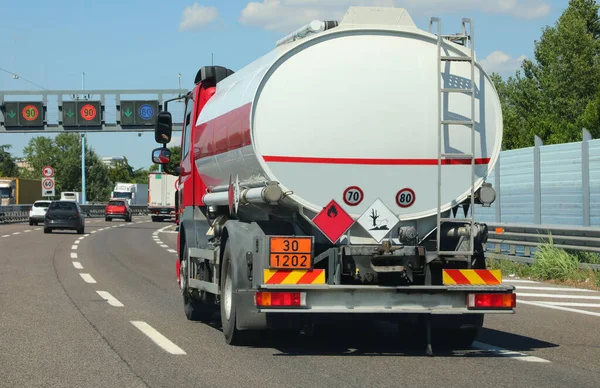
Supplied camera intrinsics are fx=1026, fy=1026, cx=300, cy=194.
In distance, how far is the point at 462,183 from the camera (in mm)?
9305

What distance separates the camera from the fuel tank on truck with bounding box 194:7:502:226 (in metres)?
9.00

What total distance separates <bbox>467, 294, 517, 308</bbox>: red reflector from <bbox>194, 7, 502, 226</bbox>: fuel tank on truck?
879 millimetres

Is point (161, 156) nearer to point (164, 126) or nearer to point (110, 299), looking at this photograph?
point (164, 126)

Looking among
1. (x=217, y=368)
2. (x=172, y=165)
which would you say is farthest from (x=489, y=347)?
(x=172, y=165)

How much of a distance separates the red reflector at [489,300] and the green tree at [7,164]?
175 metres

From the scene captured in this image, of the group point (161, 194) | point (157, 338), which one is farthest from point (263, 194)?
point (161, 194)

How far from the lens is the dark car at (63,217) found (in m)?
41.8

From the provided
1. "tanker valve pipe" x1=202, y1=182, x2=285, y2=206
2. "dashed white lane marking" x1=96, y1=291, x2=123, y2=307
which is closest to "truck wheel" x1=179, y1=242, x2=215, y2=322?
"dashed white lane marking" x1=96, y1=291, x2=123, y2=307

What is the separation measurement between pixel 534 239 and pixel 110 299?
901 centimetres

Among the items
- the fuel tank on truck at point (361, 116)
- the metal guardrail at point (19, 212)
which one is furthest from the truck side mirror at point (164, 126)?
the metal guardrail at point (19, 212)

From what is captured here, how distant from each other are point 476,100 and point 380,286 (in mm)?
1944

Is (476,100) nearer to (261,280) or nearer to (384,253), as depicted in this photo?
(384,253)

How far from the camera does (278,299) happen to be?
8742mm

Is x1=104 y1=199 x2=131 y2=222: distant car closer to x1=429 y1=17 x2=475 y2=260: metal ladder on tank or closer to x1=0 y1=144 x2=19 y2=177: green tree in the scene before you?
x1=429 y1=17 x2=475 y2=260: metal ladder on tank
